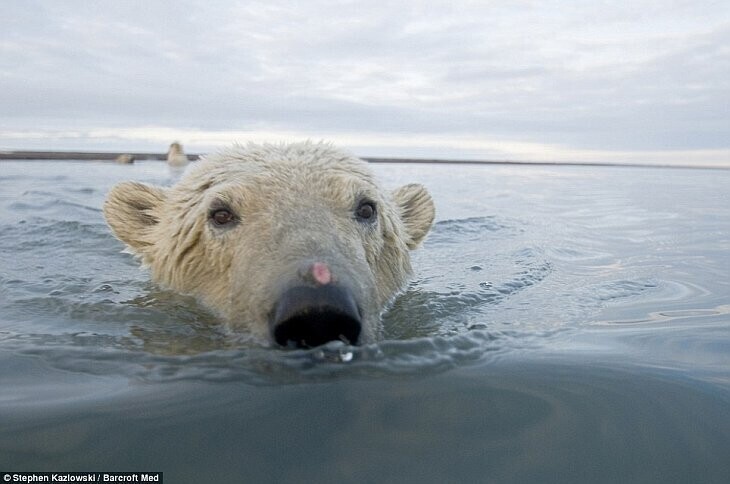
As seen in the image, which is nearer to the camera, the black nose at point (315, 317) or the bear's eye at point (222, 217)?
the black nose at point (315, 317)

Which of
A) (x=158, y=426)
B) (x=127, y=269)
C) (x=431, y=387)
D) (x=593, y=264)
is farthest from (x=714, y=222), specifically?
(x=158, y=426)

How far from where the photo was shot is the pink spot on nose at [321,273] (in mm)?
3199

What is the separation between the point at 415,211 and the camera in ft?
22.2

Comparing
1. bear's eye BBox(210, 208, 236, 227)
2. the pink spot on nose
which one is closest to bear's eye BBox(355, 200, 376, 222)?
bear's eye BBox(210, 208, 236, 227)

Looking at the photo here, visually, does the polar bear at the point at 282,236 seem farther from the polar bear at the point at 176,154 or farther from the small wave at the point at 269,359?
the polar bear at the point at 176,154

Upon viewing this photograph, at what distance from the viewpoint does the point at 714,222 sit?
493 inches

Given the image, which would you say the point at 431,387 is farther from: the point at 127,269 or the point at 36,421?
the point at 127,269

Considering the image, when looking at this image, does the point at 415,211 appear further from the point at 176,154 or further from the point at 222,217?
the point at 176,154

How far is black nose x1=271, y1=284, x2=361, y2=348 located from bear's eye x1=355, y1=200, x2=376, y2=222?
170 cm

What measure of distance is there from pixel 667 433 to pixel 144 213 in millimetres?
5080

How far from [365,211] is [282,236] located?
1075 millimetres

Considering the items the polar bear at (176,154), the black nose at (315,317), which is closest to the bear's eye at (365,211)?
the black nose at (315,317)

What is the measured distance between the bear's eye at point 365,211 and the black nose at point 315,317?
1.70 metres

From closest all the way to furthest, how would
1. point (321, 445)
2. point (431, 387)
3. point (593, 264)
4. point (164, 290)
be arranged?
1. point (321, 445)
2. point (431, 387)
3. point (164, 290)
4. point (593, 264)
